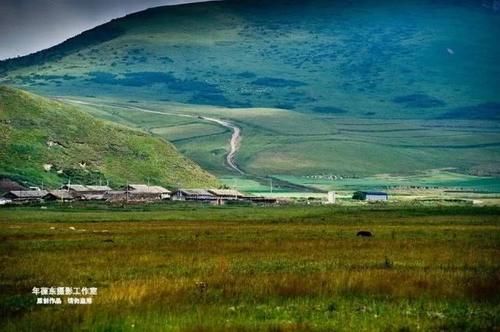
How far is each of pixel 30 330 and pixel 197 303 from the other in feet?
15.6

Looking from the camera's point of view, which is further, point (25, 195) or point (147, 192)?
point (147, 192)

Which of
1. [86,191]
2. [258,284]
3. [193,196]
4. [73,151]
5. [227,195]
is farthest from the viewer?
[73,151]

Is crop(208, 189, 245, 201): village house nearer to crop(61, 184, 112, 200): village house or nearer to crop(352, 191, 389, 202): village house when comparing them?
crop(61, 184, 112, 200): village house

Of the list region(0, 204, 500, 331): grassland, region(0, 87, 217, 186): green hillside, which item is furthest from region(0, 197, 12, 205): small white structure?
region(0, 204, 500, 331): grassland

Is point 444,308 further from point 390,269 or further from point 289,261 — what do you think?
point 289,261

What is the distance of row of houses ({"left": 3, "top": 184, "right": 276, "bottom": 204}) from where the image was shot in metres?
124

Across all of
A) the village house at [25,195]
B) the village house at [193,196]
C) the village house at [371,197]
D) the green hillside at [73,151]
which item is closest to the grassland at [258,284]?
the village house at [25,195]

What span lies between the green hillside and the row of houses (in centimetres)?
1133

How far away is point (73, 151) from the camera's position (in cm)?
15875

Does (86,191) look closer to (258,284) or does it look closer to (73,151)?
(73,151)

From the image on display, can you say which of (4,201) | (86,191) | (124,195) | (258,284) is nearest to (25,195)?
(4,201)

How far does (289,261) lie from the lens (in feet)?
109

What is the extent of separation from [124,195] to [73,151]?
30224mm

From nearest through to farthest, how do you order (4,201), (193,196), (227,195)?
(4,201) → (193,196) → (227,195)
